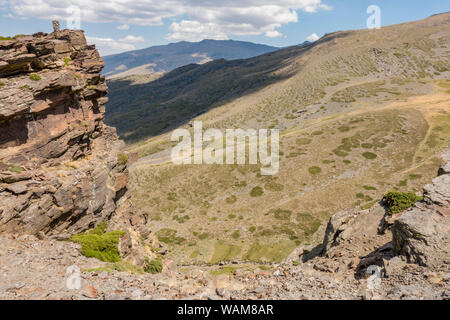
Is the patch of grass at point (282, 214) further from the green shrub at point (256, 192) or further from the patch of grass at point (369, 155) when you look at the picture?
the patch of grass at point (369, 155)

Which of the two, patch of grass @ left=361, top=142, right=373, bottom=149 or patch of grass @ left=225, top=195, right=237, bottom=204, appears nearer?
patch of grass @ left=225, top=195, right=237, bottom=204

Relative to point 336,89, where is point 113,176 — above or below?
below

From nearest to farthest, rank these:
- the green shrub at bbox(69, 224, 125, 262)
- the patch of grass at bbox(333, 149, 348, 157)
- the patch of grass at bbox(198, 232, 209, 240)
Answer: the green shrub at bbox(69, 224, 125, 262) < the patch of grass at bbox(198, 232, 209, 240) < the patch of grass at bbox(333, 149, 348, 157)

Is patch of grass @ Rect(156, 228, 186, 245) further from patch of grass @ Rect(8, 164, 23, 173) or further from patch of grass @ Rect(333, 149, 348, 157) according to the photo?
patch of grass @ Rect(333, 149, 348, 157)

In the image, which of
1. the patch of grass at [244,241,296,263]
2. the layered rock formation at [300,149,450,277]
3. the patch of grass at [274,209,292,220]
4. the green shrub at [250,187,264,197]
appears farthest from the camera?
the green shrub at [250,187,264,197]

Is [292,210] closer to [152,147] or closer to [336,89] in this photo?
[152,147]

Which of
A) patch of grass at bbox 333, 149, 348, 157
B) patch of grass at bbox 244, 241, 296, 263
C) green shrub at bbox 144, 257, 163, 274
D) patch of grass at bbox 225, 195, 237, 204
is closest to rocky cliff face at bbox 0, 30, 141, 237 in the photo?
green shrub at bbox 144, 257, 163, 274

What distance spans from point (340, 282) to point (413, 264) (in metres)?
4.60

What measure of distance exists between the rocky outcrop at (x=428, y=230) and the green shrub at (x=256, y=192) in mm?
53194

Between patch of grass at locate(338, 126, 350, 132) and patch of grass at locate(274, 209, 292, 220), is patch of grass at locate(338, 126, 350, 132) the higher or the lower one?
the higher one

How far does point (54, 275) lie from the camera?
15992mm

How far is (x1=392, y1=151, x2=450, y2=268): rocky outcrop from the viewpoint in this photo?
619 inches

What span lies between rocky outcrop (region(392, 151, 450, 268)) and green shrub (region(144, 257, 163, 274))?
21.4 meters
